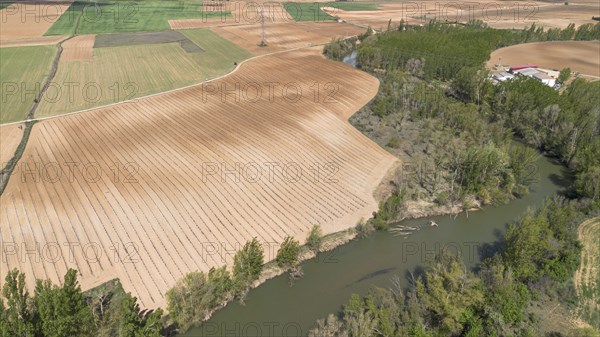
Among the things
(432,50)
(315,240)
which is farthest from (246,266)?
(432,50)

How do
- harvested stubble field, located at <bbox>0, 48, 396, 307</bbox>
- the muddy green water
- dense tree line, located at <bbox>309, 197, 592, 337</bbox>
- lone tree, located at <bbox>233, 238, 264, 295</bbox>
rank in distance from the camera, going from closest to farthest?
1. dense tree line, located at <bbox>309, 197, 592, 337</bbox>
2. the muddy green water
3. lone tree, located at <bbox>233, 238, 264, 295</bbox>
4. harvested stubble field, located at <bbox>0, 48, 396, 307</bbox>

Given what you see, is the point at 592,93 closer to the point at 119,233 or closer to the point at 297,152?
the point at 297,152

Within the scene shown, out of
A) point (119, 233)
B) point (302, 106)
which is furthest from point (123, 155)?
point (302, 106)

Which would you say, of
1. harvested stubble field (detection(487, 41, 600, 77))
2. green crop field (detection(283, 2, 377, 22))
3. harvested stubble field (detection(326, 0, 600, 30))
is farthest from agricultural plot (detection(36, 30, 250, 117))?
harvested stubble field (detection(487, 41, 600, 77))

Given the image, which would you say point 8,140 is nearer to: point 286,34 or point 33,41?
point 33,41

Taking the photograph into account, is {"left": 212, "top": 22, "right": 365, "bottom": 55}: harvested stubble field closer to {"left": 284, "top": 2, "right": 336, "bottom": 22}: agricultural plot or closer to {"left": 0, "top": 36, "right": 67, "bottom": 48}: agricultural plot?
{"left": 284, "top": 2, "right": 336, "bottom": 22}: agricultural plot

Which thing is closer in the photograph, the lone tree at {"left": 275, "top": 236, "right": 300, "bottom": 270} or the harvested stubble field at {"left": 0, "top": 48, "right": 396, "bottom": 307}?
the lone tree at {"left": 275, "top": 236, "right": 300, "bottom": 270}
